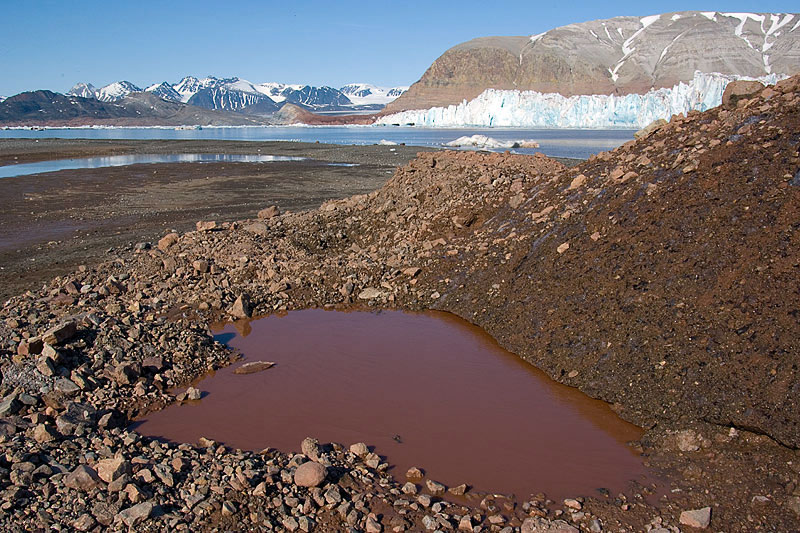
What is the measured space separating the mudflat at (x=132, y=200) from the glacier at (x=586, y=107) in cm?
5403

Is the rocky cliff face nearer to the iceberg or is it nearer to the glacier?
the glacier

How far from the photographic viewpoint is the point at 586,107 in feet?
298

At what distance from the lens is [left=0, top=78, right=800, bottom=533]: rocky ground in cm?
480

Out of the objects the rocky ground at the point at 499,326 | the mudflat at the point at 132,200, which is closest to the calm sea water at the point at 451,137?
the mudflat at the point at 132,200

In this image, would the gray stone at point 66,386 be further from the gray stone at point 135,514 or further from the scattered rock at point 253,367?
the gray stone at point 135,514

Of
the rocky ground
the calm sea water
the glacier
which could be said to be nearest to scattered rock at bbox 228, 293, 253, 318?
the rocky ground

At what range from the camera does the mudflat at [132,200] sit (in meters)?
14.1

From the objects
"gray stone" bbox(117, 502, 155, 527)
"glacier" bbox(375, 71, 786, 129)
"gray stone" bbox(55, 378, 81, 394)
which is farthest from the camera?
"glacier" bbox(375, 71, 786, 129)

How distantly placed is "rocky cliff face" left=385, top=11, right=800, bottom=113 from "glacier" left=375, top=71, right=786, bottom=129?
22239mm

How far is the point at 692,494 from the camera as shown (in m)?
5.02

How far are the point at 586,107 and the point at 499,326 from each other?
297ft

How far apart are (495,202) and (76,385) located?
913cm

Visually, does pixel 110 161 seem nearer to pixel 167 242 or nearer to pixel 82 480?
pixel 167 242

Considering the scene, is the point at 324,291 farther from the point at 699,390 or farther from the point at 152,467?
the point at 699,390
